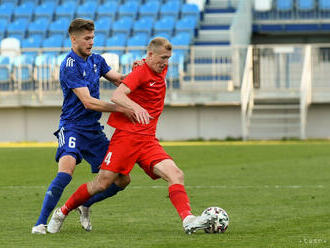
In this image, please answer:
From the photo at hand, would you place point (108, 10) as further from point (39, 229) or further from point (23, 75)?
point (39, 229)

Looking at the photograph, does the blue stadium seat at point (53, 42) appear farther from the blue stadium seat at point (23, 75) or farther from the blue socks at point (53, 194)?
the blue socks at point (53, 194)

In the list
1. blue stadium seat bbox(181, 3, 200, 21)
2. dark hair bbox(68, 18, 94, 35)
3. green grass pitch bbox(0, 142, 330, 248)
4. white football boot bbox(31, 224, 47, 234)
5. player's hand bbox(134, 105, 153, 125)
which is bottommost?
green grass pitch bbox(0, 142, 330, 248)

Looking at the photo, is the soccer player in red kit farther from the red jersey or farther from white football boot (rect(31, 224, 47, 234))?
white football boot (rect(31, 224, 47, 234))

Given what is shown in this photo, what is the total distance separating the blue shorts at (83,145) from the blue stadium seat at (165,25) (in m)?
21.1

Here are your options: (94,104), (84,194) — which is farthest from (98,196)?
(94,104)

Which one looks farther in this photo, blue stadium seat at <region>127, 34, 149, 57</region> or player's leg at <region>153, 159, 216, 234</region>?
blue stadium seat at <region>127, 34, 149, 57</region>

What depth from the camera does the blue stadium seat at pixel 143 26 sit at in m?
29.5

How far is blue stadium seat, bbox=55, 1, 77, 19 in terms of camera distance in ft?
101

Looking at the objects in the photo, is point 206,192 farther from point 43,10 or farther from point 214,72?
point 43,10

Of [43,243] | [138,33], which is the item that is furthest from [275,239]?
[138,33]

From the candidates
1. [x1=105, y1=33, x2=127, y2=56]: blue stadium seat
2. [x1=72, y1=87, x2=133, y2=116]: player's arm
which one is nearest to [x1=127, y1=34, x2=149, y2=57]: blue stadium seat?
[x1=105, y1=33, x2=127, y2=56]: blue stadium seat

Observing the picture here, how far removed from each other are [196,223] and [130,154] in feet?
2.73

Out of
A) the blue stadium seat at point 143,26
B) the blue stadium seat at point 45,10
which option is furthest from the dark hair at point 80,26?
the blue stadium seat at point 45,10

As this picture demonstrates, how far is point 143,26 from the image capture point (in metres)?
29.6
